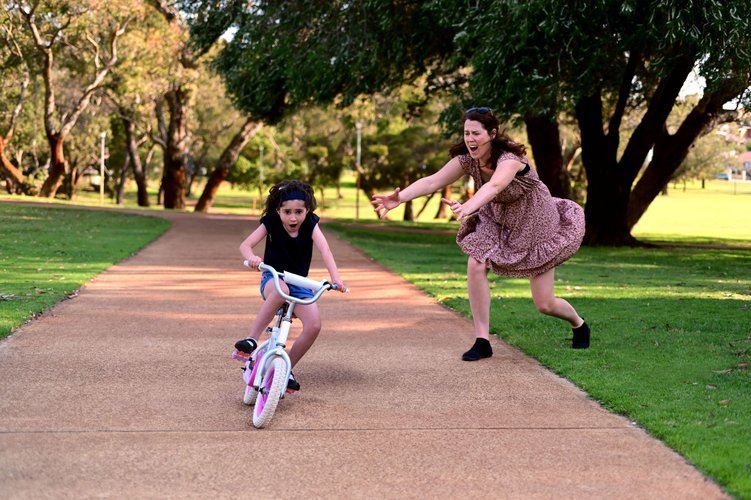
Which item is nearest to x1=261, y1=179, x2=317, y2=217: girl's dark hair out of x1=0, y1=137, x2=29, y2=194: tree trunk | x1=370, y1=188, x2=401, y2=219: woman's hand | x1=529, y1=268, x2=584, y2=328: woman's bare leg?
x1=370, y1=188, x2=401, y2=219: woman's hand

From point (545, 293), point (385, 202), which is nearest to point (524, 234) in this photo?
point (545, 293)

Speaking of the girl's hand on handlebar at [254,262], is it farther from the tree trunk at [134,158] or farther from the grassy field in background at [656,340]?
the tree trunk at [134,158]

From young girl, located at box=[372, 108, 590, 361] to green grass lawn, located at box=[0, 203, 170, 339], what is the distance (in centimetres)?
390

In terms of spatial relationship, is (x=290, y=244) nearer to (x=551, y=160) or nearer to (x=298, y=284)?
(x=298, y=284)

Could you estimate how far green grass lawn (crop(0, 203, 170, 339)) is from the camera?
11.4m

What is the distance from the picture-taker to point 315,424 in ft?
19.6

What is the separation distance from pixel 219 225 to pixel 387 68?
804 centimetres

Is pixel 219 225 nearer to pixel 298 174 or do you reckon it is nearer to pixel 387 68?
pixel 387 68

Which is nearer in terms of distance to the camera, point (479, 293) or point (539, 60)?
point (479, 293)

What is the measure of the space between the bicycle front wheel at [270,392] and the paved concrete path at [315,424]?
98mm

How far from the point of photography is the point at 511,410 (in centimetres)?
639

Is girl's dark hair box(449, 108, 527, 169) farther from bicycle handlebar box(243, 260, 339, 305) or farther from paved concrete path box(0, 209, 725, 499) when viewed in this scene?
bicycle handlebar box(243, 260, 339, 305)

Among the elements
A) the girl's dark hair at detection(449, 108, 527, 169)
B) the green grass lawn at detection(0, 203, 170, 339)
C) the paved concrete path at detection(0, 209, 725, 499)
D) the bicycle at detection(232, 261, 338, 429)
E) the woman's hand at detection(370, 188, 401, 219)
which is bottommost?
the green grass lawn at detection(0, 203, 170, 339)

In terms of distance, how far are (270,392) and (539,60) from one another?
13.2 m
